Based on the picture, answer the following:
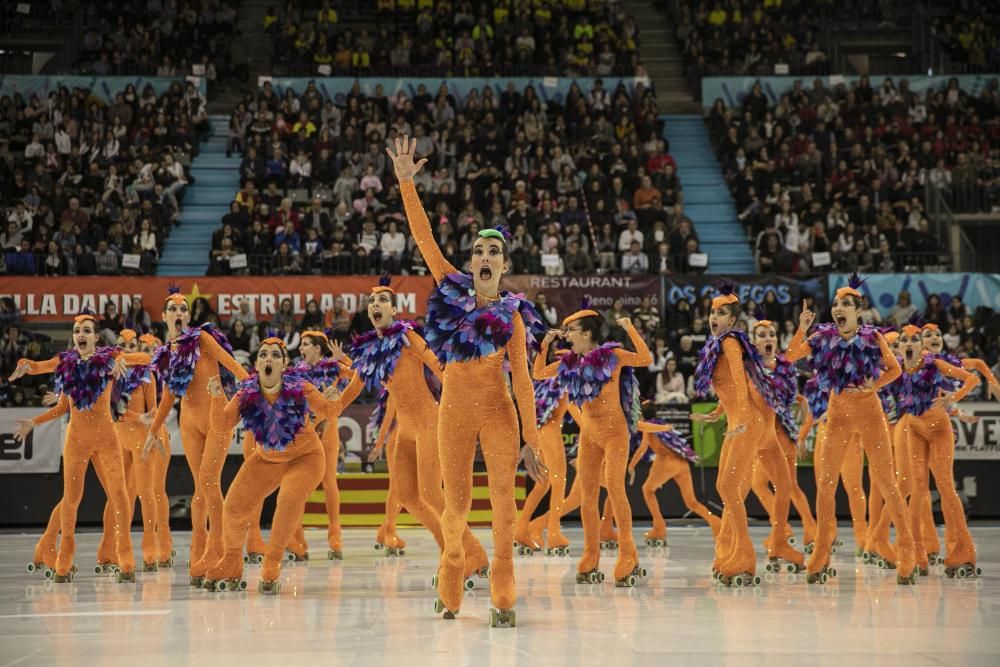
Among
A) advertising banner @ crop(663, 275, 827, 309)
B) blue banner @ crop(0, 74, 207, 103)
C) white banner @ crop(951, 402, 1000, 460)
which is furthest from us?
blue banner @ crop(0, 74, 207, 103)

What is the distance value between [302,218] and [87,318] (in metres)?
10.1

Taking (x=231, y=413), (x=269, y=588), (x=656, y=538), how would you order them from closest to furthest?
1. (x=269, y=588)
2. (x=231, y=413)
3. (x=656, y=538)

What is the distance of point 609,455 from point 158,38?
18.8m

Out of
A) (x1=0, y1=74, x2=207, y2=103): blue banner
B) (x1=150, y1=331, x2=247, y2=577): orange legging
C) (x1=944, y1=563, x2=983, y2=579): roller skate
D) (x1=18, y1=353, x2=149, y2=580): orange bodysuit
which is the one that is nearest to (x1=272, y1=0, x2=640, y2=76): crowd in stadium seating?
(x1=0, y1=74, x2=207, y2=103): blue banner

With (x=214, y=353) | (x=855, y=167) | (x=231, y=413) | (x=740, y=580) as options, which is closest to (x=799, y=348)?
(x=740, y=580)

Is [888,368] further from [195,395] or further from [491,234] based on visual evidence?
[195,395]

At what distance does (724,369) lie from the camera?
9594 mm

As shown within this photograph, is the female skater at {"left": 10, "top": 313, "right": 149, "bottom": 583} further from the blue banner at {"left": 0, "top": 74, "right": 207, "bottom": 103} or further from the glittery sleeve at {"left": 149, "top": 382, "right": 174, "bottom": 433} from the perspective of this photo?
the blue banner at {"left": 0, "top": 74, "right": 207, "bottom": 103}

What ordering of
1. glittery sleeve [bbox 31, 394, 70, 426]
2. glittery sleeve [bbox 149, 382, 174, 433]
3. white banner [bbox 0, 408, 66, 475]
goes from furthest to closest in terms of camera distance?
white banner [bbox 0, 408, 66, 475] < glittery sleeve [bbox 31, 394, 70, 426] < glittery sleeve [bbox 149, 382, 174, 433]

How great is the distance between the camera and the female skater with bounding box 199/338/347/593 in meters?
8.82

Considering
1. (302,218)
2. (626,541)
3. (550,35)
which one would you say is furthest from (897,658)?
(550,35)

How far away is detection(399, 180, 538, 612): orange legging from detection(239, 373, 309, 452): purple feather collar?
198cm

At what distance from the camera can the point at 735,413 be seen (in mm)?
9422

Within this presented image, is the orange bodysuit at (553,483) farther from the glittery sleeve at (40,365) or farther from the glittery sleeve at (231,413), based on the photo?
the glittery sleeve at (40,365)
